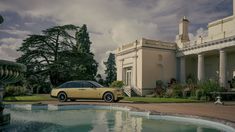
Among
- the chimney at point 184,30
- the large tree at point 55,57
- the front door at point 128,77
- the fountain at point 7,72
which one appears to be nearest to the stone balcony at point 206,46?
the chimney at point 184,30

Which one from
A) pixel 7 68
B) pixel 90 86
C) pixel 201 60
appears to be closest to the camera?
pixel 7 68

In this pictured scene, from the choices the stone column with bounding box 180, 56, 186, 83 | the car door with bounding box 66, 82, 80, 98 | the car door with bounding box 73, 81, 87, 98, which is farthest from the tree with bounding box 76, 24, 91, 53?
the car door with bounding box 73, 81, 87, 98

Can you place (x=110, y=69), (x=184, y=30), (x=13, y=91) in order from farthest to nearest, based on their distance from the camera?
(x=110, y=69)
(x=184, y=30)
(x=13, y=91)

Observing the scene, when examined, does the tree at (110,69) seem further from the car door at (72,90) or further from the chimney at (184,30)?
the car door at (72,90)

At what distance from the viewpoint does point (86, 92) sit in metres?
18.9

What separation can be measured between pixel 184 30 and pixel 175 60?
3.86 metres

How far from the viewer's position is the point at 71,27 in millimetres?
37062

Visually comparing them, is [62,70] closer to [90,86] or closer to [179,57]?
[179,57]

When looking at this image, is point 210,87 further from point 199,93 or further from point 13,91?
point 13,91

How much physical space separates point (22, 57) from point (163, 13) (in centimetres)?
1929

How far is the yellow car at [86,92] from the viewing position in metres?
18.5

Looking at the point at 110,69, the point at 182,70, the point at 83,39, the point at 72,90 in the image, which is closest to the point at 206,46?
the point at 182,70

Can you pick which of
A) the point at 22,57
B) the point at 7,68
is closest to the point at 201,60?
the point at 22,57

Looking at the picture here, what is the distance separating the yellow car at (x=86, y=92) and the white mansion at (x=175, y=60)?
13.5 metres
